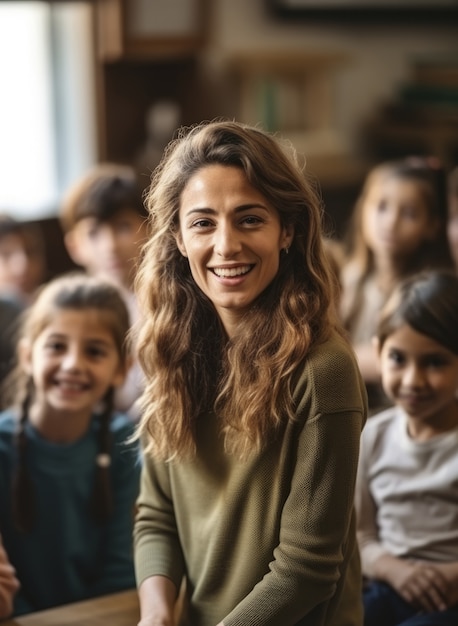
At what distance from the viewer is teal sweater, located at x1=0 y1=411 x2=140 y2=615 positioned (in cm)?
165

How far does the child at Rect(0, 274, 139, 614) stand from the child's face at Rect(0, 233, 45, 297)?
856mm

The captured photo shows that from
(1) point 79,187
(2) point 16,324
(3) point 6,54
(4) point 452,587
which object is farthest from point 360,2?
(4) point 452,587

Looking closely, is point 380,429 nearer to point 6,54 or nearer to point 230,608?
point 230,608

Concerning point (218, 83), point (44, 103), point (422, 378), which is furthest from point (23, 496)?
point (218, 83)

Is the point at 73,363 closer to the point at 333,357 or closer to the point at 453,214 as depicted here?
the point at 333,357

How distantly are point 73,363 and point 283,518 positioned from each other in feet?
2.11

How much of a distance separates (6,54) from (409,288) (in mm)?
2291

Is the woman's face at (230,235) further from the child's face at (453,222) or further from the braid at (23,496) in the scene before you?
the child's face at (453,222)

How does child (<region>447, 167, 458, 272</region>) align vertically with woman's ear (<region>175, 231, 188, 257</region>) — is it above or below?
below

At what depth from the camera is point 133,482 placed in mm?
1694

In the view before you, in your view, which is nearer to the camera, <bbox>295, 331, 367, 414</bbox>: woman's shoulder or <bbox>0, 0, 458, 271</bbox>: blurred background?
<bbox>295, 331, 367, 414</bbox>: woman's shoulder

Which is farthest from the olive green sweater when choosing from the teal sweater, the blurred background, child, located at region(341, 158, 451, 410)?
the blurred background

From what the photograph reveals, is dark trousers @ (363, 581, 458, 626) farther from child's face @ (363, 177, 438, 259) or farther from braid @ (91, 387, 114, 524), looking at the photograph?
child's face @ (363, 177, 438, 259)

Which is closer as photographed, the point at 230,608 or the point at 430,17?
the point at 230,608
